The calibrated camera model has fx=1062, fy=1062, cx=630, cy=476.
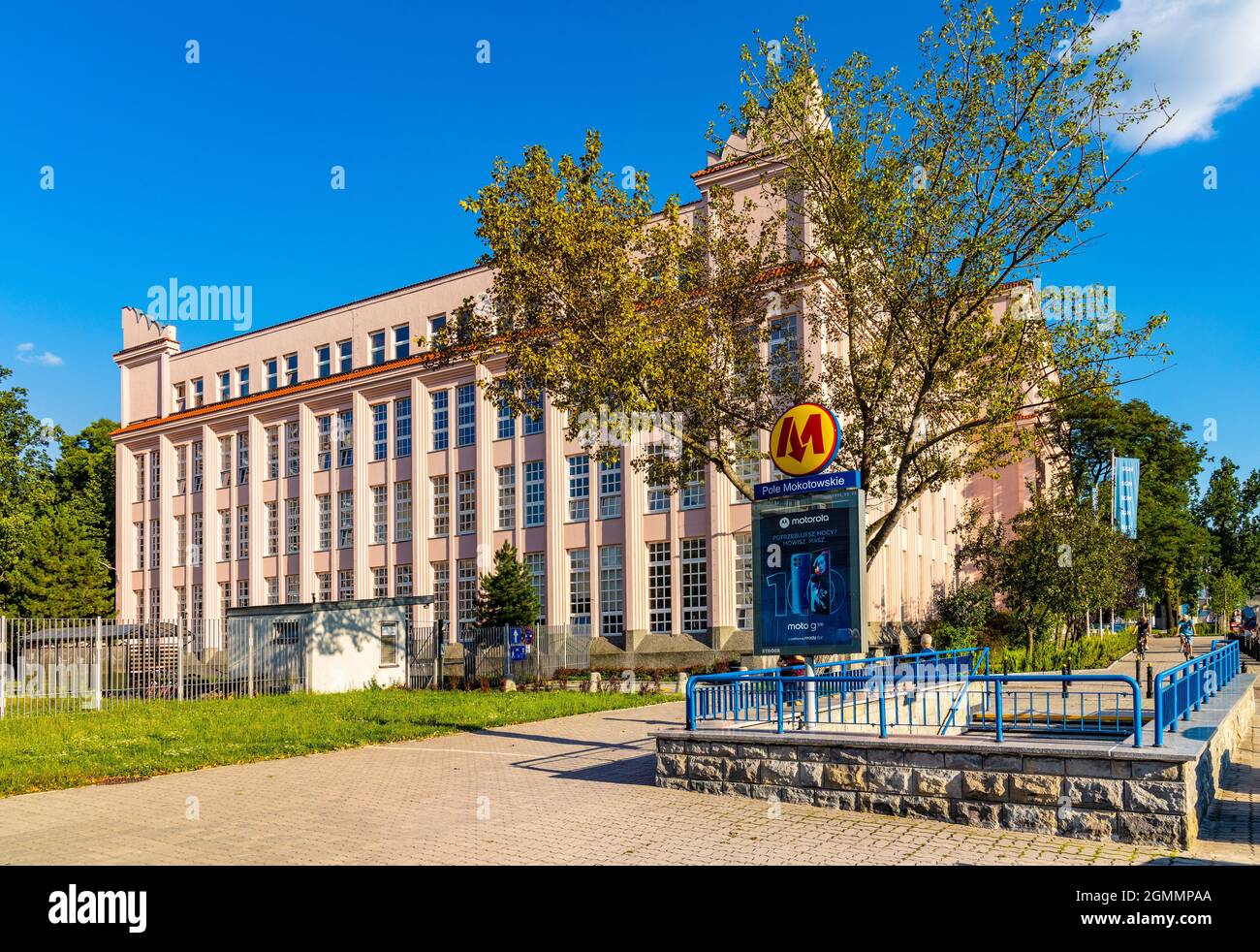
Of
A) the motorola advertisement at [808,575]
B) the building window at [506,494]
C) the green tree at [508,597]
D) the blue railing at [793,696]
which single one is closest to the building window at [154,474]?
the building window at [506,494]

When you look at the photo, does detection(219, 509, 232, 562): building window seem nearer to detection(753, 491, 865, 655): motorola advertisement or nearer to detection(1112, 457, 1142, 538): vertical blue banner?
detection(1112, 457, 1142, 538): vertical blue banner

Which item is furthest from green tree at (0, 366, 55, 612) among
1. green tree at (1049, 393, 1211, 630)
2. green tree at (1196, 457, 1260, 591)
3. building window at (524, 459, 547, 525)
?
green tree at (1196, 457, 1260, 591)

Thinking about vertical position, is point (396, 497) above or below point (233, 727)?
above

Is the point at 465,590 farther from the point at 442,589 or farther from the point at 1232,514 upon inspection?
the point at 1232,514

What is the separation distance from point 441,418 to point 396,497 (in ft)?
14.7

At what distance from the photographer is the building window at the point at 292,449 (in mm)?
55406

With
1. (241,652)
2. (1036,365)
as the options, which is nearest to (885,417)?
(1036,365)

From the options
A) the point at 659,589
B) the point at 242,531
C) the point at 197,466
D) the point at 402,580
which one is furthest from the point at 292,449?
the point at 659,589

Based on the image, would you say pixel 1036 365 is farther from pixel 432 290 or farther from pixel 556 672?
pixel 432 290

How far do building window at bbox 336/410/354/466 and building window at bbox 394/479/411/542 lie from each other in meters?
3.48

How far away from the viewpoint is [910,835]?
32.3 ft

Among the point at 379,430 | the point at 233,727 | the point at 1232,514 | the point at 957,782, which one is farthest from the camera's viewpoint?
the point at 1232,514

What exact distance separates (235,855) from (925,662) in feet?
42.3

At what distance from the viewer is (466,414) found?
49250mm
